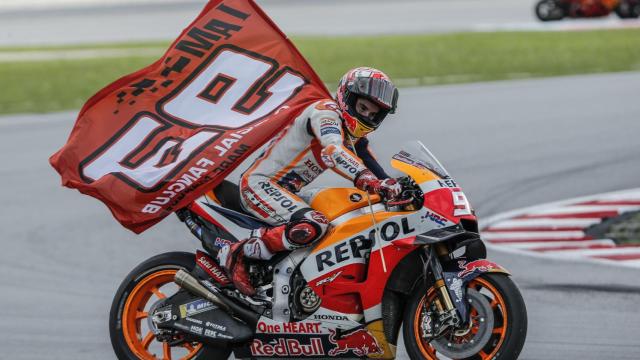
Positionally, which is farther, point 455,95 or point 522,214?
point 455,95

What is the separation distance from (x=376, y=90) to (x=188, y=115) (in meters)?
1.17

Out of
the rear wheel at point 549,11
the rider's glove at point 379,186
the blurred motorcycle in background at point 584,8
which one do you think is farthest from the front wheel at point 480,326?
the rear wheel at point 549,11

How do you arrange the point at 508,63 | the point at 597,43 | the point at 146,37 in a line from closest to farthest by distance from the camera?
the point at 508,63, the point at 597,43, the point at 146,37

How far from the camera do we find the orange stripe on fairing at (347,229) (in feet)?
19.7

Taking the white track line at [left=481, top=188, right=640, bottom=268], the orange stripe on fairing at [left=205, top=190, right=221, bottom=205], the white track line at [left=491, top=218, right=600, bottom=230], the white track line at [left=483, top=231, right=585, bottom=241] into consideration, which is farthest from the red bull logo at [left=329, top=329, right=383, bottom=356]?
the white track line at [left=491, top=218, right=600, bottom=230]

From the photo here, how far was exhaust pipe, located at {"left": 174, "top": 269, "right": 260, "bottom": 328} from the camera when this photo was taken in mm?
6270

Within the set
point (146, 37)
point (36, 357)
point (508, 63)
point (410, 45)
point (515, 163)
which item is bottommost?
point (146, 37)

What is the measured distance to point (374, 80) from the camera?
598 centimetres

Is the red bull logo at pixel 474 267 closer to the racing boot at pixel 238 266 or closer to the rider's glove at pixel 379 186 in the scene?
the rider's glove at pixel 379 186

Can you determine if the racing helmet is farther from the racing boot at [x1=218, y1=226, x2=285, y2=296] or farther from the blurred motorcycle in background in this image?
the blurred motorcycle in background

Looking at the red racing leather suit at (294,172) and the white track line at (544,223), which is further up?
the red racing leather suit at (294,172)


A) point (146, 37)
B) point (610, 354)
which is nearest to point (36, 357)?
point (610, 354)

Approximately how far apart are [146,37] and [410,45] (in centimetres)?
905

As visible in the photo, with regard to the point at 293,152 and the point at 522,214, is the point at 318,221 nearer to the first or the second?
the point at 293,152
